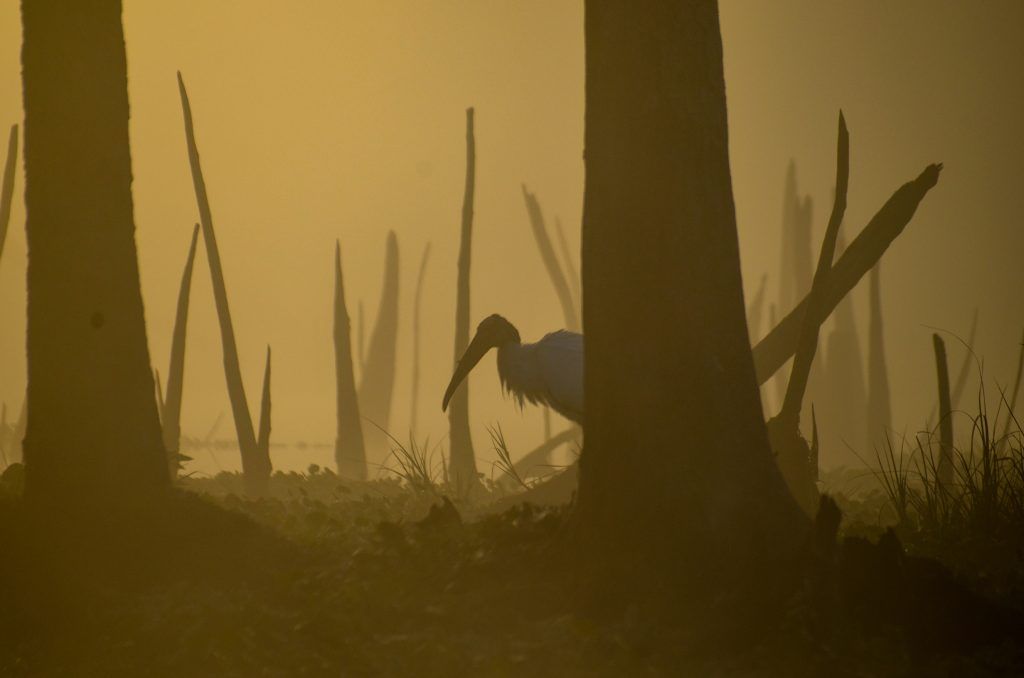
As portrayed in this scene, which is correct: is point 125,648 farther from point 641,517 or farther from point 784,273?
point 784,273

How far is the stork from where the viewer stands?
1005cm

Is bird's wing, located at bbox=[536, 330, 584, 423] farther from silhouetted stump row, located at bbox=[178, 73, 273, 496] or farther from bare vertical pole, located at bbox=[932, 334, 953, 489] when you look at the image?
silhouetted stump row, located at bbox=[178, 73, 273, 496]

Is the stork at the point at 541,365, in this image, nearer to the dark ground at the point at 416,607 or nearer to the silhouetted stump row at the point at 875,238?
the silhouetted stump row at the point at 875,238

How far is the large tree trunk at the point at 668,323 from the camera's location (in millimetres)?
5848

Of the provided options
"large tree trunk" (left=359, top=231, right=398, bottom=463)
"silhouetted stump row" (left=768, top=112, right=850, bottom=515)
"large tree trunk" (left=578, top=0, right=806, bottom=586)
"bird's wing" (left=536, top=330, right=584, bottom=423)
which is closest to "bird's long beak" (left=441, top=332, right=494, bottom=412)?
"bird's wing" (left=536, top=330, right=584, bottom=423)

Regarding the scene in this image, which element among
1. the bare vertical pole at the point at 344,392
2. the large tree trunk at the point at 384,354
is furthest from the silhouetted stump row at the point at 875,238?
the large tree trunk at the point at 384,354

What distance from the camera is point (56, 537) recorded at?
7281 mm

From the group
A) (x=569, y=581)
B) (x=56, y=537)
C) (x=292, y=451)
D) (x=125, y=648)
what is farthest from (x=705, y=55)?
(x=292, y=451)

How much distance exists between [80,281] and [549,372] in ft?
13.7

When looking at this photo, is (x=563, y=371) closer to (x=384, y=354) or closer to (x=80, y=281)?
(x=80, y=281)

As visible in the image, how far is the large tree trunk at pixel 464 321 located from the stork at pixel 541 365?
215 inches

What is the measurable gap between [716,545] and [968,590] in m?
1.17

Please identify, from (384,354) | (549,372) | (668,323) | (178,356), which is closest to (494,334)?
(549,372)

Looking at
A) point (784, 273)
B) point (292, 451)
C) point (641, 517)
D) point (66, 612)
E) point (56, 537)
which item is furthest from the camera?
point (292, 451)
